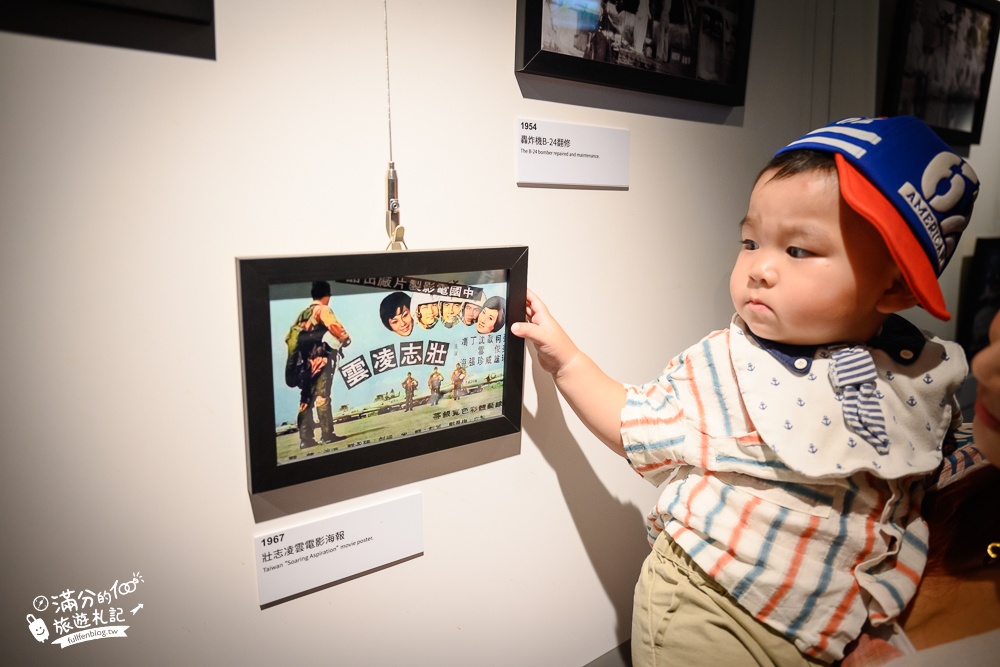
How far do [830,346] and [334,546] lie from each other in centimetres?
65

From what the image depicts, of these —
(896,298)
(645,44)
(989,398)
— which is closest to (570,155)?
(645,44)

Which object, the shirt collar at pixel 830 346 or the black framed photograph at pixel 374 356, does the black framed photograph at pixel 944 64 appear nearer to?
the shirt collar at pixel 830 346

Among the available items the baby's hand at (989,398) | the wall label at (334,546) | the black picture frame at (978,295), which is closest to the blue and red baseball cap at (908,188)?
the baby's hand at (989,398)

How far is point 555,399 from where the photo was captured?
2.89 ft

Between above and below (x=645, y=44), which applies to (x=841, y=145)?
below

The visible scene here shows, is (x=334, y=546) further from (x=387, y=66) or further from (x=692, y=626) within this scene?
(x=387, y=66)

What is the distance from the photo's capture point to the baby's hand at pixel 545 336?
0.76 meters

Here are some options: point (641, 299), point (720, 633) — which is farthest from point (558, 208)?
point (720, 633)

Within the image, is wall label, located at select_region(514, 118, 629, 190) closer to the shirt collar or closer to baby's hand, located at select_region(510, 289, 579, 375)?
baby's hand, located at select_region(510, 289, 579, 375)

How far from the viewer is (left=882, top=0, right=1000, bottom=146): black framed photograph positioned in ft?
4.01

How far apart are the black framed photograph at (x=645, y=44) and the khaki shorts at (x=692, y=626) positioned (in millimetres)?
636

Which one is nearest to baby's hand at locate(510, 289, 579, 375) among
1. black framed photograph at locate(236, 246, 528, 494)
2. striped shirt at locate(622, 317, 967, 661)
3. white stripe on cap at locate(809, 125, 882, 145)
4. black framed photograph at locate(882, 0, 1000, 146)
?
Result: black framed photograph at locate(236, 246, 528, 494)

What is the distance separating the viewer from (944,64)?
1.34m

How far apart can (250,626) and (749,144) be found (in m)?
1.05
